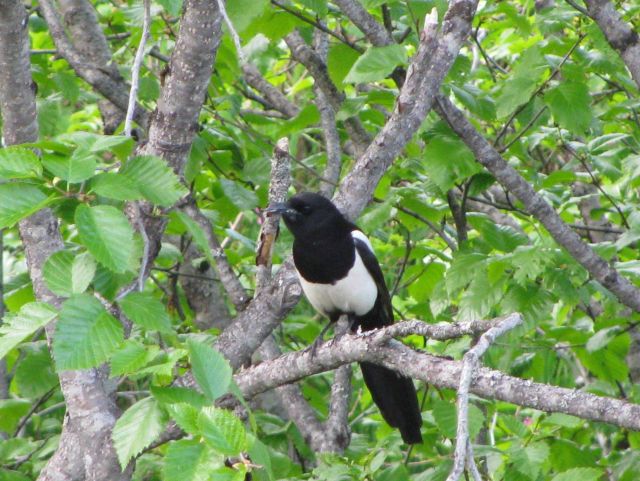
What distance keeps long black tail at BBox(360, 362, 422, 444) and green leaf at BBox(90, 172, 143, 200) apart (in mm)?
2250

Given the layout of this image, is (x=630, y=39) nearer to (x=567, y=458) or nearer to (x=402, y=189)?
(x=402, y=189)

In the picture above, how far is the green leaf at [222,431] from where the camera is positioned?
5.78ft

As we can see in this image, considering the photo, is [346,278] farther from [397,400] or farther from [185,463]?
[185,463]

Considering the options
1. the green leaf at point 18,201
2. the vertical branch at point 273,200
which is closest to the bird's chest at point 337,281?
the vertical branch at point 273,200

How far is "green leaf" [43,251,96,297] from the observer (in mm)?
2021

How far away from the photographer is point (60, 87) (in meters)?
4.46

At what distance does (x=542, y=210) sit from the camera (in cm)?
378

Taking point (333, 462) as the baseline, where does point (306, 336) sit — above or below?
below

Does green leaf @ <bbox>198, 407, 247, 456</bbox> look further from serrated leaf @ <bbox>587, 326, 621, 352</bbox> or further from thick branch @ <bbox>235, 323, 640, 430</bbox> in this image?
serrated leaf @ <bbox>587, 326, 621, 352</bbox>

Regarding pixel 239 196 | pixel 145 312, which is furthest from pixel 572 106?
pixel 145 312

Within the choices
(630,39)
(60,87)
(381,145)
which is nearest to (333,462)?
(381,145)

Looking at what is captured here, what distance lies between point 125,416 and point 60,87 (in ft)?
8.92

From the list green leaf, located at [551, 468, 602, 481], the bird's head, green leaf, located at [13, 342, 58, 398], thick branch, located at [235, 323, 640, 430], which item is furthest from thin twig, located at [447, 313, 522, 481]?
green leaf, located at [13, 342, 58, 398]

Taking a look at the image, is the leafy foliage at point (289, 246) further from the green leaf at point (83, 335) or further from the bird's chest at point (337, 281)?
the bird's chest at point (337, 281)
